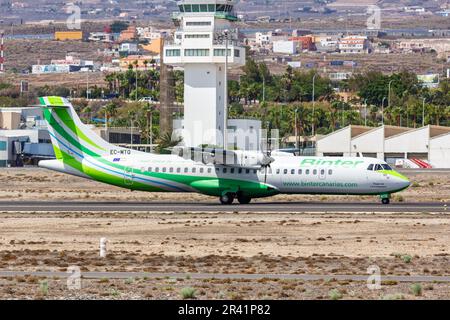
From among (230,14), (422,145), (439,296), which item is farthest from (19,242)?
(422,145)

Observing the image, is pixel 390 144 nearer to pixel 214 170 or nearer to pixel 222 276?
pixel 214 170

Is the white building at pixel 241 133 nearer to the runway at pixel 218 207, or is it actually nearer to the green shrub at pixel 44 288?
the runway at pixel 218 207

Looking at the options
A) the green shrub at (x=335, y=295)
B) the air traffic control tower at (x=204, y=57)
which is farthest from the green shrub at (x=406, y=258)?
the air traffic control tower at (x=204, y=57)

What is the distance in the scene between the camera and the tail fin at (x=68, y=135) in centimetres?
6981

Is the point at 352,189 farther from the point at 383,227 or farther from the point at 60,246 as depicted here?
the point at 60,246

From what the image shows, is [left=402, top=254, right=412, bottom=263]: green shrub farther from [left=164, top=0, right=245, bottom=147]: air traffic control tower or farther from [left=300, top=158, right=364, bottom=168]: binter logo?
[left=164, top=0, right=245, bottom=147]: air traffic control tower

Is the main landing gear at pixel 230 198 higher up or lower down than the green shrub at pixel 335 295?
lower down

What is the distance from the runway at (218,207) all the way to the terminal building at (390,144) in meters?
55.2

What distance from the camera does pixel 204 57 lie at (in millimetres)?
117875

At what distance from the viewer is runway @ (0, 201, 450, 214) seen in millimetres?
63438

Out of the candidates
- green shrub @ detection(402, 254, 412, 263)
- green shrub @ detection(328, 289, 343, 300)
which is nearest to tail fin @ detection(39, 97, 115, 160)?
green shrub @ detection(402, 254, 412, 263)

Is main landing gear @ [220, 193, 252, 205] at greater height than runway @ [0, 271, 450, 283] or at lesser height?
lesser

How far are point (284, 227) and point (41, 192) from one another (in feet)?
110

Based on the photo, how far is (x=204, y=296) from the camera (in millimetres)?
32375
